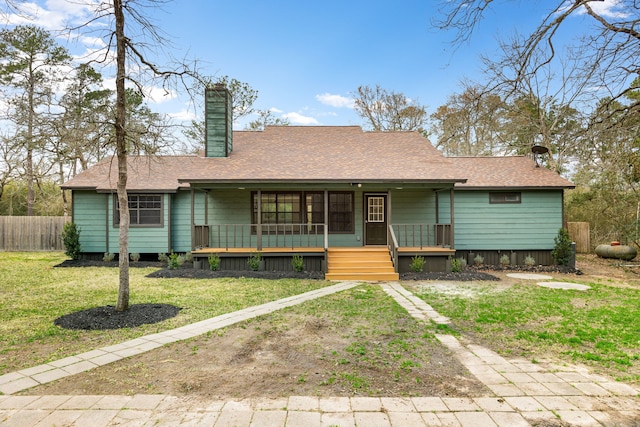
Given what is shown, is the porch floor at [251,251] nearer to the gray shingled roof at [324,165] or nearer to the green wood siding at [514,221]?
the gray shingled roof at [324,165]

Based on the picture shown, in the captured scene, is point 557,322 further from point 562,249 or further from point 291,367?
point 562,249

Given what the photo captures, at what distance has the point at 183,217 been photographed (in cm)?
1239

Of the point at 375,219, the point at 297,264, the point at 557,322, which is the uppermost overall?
the point at 375,219

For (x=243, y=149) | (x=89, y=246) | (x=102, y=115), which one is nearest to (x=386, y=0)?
(x=243, y=149)

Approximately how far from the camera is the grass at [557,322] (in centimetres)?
415

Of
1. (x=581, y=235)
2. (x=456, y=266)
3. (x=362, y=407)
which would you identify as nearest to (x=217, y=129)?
(x=456, y=266)

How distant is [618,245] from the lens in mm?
13922

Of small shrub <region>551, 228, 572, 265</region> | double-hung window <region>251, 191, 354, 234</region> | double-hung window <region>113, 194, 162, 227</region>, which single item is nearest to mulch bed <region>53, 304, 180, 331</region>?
double-hung window <region>251, 191, 354, 234</region>

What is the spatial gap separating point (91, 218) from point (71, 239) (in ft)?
3.06

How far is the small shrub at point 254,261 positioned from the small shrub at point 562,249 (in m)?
9.92

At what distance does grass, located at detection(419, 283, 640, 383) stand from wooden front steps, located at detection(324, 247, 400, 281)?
192 centimetres

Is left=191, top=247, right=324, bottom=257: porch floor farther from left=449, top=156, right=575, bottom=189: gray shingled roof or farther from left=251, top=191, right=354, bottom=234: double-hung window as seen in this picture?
left=449, top=156, right=575, bottom=189: gray shingled roof

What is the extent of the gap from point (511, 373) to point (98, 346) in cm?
485

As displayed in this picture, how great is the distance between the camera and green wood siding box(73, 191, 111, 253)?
1231 cm
